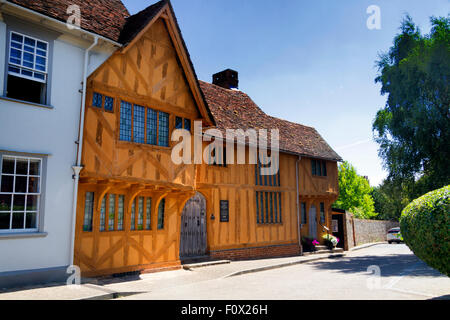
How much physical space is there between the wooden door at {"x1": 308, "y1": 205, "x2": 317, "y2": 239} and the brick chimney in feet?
29.7

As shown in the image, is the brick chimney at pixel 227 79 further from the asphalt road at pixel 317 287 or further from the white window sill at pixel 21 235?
the white window sill at pixel 21 235

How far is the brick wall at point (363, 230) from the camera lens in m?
27.4

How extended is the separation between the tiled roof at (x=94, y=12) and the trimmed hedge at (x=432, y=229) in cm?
923

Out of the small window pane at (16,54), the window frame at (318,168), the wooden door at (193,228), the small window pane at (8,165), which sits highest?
the small window pane at (16,54)

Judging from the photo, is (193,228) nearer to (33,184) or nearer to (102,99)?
(102,99)

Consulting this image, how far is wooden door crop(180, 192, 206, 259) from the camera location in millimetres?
14859

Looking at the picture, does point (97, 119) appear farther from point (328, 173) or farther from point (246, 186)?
point (328, 173)

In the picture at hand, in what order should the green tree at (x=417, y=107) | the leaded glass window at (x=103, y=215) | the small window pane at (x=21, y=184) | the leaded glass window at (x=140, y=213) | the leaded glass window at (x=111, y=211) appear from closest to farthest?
the small window pane at (x=21, y=184), the leaded glass window at (x=103, y=215), the leaded glass window at (x=111, y=211), the leaded glass window at (x=140, y=213), the green tree at (x=417, y=107)

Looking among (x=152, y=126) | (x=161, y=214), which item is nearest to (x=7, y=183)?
(x=152, y=126)

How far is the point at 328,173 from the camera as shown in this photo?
78.3 ft

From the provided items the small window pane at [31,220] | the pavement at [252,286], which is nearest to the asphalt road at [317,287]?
the pavement at [252,286]

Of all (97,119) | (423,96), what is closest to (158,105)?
(97,119)

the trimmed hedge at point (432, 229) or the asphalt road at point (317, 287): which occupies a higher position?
the trimmed hedge at point (432, 229)

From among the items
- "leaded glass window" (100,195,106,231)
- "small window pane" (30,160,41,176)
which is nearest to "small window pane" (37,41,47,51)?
"small window pane" (30,160,41,176)
